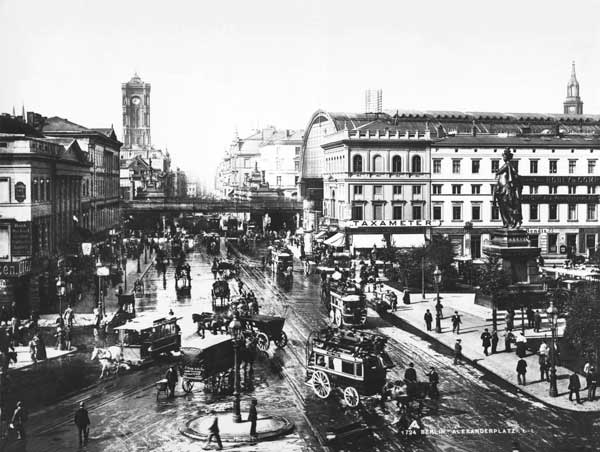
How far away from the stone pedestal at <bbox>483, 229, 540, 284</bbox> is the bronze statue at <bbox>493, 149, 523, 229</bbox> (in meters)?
0.88

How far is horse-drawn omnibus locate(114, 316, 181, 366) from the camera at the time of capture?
3372 centimetres

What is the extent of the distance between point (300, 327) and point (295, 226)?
268ft

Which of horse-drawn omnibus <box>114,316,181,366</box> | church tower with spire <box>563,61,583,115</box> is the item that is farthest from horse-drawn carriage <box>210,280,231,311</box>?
church tower with spire <box>563,61,583,115</box>

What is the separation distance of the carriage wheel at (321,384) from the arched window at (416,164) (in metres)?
54.9

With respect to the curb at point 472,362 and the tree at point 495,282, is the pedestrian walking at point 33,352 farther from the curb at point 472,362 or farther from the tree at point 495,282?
the tree at point 495,282

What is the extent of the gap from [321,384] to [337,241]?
48432 mm

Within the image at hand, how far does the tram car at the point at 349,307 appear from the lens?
40.5 m

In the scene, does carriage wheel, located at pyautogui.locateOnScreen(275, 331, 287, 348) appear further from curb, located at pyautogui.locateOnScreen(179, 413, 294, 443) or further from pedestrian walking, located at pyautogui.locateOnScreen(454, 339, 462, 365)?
curb, located at pyautogui.locateOnScreen(179, 413, 294, 443)

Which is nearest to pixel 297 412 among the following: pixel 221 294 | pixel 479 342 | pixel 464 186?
pixel 479 342

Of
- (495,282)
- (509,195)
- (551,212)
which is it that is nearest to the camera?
(495,282)

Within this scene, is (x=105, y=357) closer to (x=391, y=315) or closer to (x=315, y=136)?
(x=391, y=315)

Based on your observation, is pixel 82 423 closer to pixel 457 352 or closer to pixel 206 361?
pixel 206 361

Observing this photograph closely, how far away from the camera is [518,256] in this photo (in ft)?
154

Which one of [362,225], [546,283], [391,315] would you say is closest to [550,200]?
[362,225]
